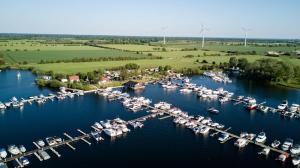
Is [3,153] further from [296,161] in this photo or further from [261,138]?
[296,161]

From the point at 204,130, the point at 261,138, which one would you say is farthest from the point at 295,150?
the point at 204,130

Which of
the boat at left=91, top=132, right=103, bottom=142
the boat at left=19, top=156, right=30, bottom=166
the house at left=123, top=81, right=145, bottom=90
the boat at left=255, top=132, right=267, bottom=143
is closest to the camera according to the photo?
the boat at left=19, top=156, right=30, bottom=166

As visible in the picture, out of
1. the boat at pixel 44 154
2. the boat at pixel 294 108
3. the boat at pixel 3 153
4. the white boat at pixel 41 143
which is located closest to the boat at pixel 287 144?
the boat at pixel 294 108

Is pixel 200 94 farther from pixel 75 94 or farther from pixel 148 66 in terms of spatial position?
pixel 148 66

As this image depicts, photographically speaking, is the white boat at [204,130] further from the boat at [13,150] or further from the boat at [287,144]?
the boat at [13,150]

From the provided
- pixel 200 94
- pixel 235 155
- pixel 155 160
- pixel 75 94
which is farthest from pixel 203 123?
pixel 75 94

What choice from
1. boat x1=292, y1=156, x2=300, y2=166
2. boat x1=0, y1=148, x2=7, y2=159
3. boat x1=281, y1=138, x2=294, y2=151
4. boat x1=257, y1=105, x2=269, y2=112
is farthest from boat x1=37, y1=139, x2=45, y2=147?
boat x1=257, y1=105, x2=269, y2=112

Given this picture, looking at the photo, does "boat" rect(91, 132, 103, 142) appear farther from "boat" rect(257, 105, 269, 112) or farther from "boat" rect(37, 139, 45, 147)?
"boat" rect(257, 105, 269, 112)
